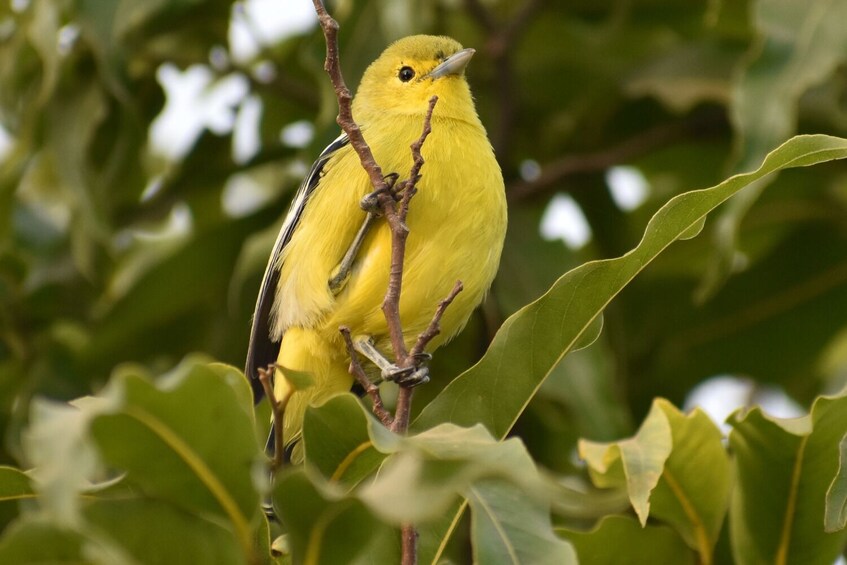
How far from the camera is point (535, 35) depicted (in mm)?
5562

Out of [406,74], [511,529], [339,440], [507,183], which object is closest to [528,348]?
[339,440]

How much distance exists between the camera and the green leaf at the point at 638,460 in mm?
2713

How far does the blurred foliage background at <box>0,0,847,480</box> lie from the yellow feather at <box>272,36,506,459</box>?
0.80 metres

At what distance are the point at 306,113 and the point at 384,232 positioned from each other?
78.9 inches

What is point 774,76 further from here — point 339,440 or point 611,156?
point 339,440

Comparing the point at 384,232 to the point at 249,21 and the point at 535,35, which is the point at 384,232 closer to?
the point at 249,21

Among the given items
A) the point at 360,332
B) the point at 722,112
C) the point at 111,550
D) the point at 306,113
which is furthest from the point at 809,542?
the point at 306,113

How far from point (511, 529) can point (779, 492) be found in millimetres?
1026

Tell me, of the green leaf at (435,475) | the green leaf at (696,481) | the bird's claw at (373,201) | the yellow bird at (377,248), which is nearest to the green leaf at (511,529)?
the green leaf at (435,475)

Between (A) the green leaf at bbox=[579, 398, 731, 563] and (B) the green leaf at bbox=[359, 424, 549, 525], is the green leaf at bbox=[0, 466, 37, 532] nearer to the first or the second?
(B) the green leaf at bbox=[359, 424, 549, 525]

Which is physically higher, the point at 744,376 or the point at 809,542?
the point at 809,542

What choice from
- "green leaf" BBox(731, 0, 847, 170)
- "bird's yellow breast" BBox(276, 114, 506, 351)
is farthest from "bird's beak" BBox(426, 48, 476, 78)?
"green leaf" BBox(731, 0, 847, 170)

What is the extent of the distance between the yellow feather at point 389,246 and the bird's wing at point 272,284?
0.19ft

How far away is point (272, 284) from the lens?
3.96 metres
